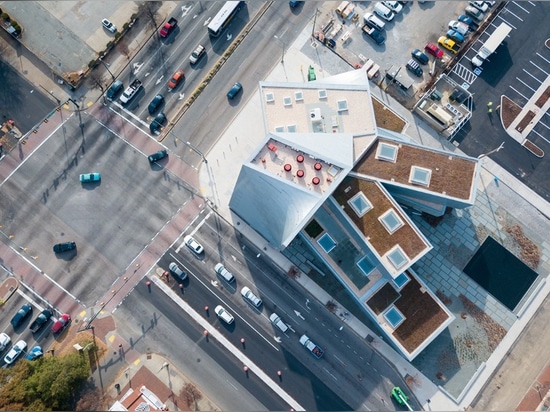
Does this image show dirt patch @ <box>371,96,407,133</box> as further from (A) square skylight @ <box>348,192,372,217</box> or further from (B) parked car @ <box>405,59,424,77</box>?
(A) square skylight @ <box>348,192,372,217</box>

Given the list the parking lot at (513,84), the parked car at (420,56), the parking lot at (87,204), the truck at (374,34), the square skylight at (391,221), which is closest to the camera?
the square skylight at (391,221)

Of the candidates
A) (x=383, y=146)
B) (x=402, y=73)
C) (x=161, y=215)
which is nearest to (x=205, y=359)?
(x=161, y=215)

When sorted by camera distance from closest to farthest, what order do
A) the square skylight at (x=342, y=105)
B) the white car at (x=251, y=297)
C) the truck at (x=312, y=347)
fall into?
1. the square skylight at (x=342, y=105)
2. the truck at (x=312, y=347)
3. the white car at (x=251, y=297)

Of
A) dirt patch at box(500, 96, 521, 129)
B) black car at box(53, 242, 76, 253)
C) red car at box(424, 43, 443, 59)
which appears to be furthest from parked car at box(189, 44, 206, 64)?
dirt patch at box(500, 96, 521, 129)

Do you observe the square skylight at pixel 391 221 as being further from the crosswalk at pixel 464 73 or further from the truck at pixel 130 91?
the truck at pixel 130 91

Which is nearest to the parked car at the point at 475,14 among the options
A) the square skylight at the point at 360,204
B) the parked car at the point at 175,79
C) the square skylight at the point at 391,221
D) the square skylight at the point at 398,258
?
the square skylight at the point at 391,221

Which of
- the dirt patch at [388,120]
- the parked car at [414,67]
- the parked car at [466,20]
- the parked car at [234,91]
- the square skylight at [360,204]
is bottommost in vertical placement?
the square skylight at [360,204]
